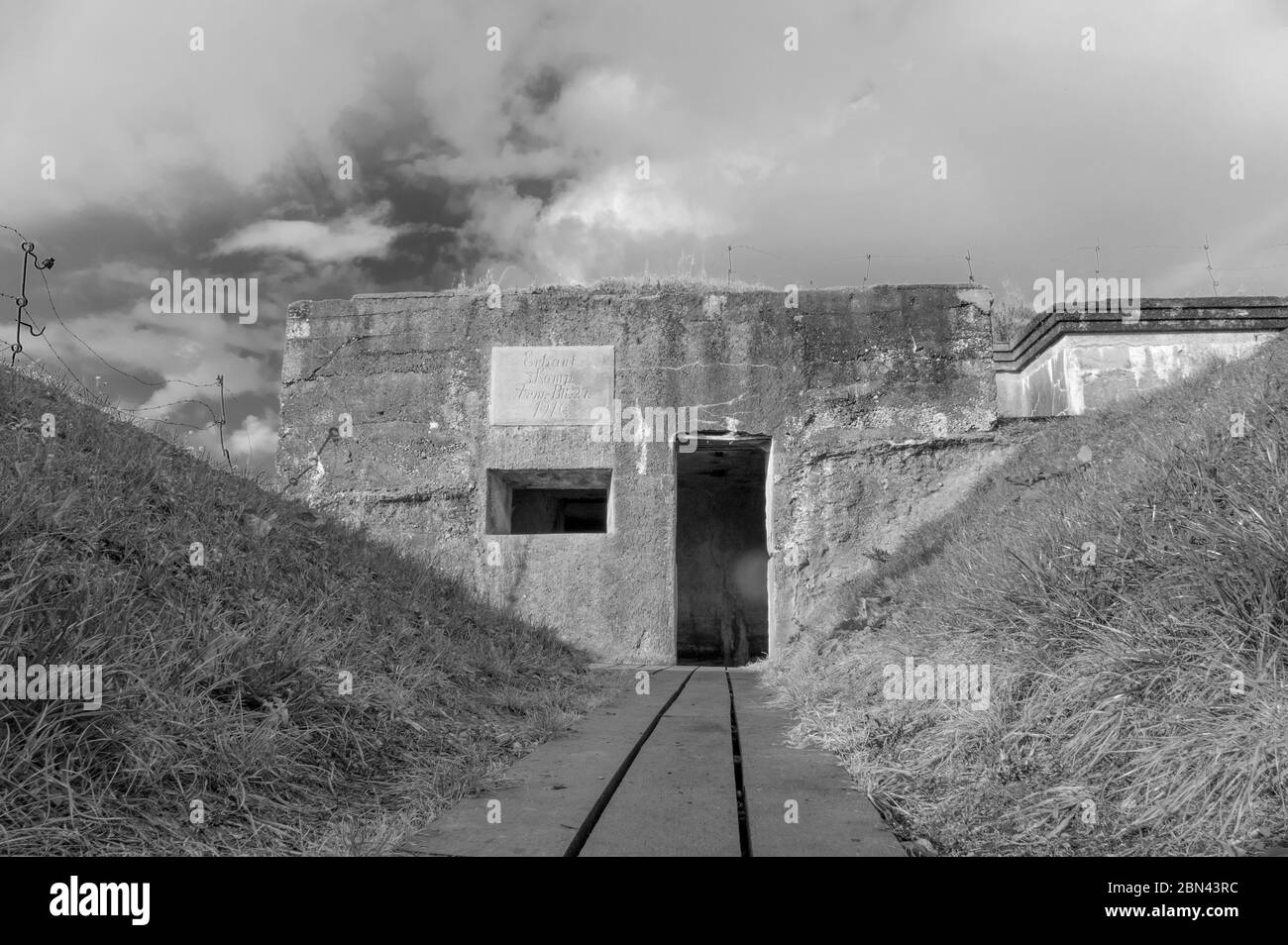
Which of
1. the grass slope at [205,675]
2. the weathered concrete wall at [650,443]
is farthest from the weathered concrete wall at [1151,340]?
the grass slope at [205,675]

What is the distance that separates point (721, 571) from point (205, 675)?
1031 centimetres

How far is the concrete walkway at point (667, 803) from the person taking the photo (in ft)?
7.98

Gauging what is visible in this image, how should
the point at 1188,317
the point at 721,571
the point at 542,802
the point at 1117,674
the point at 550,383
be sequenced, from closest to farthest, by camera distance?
1. the point at 542,802
2. the point at 1117,674
3. the point at 550,383
4. the point at 1188,317
5. the point at 721,571

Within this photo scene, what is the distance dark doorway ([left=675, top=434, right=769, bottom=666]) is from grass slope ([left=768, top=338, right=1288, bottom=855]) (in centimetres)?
770

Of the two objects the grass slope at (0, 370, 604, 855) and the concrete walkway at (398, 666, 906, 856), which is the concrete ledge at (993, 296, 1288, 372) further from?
the grass slope at (0, 370, 604, 855)

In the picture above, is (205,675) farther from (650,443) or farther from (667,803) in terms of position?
(650,443)

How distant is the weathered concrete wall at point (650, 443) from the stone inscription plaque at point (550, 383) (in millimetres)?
109

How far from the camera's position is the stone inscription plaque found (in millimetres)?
9211

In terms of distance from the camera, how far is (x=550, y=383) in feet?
30.5

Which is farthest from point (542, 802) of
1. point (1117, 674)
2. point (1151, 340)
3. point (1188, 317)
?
point (1188, 317)

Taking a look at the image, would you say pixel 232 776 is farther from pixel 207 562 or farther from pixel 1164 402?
pixel 1164 402

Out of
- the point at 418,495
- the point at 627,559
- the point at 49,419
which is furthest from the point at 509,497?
the point at 49,419

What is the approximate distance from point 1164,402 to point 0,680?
732 cm

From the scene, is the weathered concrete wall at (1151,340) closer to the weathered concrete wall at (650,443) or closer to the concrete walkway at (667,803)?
the weathered concrete wall at (650,443)
